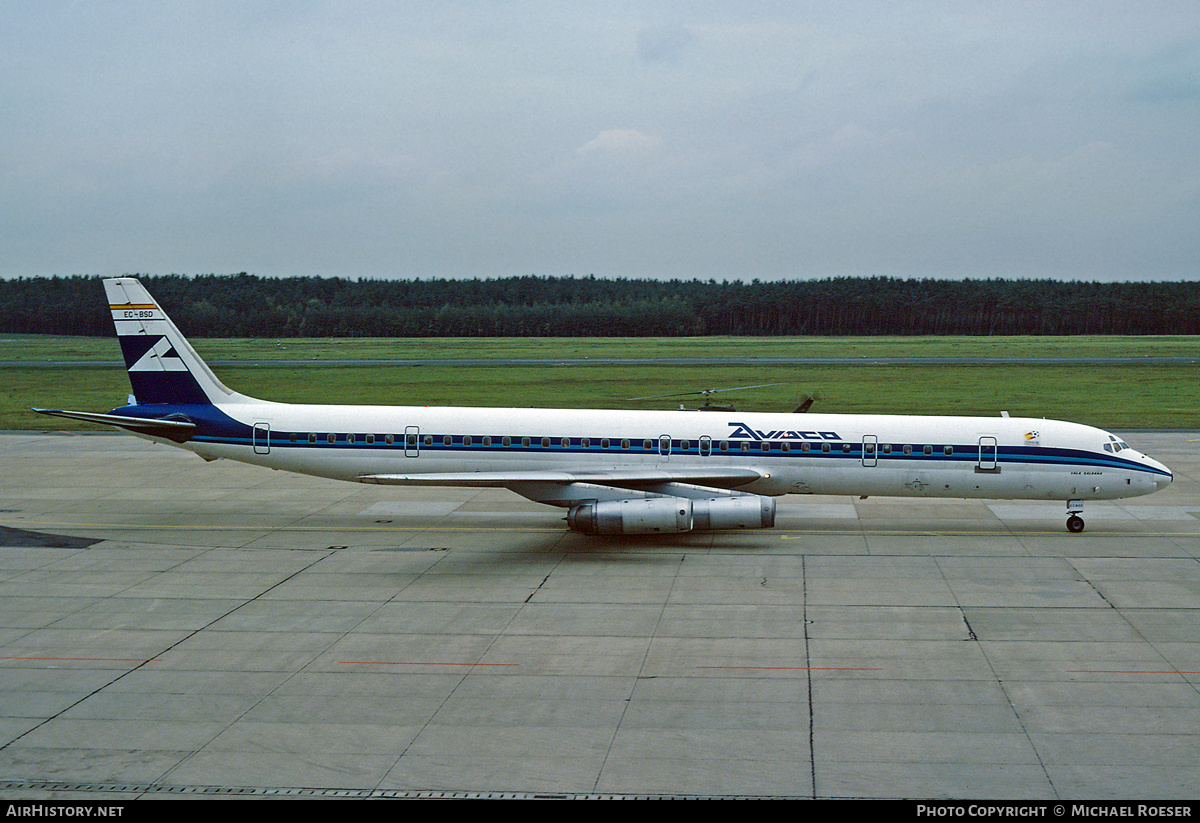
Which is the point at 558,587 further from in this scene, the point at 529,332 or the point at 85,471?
the point at 529,332

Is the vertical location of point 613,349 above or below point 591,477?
above

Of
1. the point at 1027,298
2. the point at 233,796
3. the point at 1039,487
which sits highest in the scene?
the point at 1027,298

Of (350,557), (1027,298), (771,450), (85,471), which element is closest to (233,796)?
(350,557)

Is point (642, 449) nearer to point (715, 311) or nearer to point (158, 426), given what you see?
point (158, 426)

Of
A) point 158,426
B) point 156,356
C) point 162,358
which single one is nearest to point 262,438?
point 158,426

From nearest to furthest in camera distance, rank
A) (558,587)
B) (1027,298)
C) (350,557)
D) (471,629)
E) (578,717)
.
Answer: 1. (578,717)
2. (471,629)
3. (558,587)
4. (350,557)
5. (1027,298)

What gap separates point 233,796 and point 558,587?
34.3ft

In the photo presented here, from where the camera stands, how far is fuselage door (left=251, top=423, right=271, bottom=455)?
2845cm

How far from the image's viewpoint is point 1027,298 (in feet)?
566

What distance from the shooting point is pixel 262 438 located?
93.4ft

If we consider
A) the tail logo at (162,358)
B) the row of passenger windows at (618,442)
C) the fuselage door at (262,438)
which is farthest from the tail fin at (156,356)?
the row of passenger windows at (618,442)

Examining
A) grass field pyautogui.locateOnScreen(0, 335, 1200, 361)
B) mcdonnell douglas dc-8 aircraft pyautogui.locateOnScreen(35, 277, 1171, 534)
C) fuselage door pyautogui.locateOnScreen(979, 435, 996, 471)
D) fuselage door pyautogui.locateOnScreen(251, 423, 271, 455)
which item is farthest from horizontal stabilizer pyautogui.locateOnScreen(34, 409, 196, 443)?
grass field pyautogui.locateOnScreen(0, 335, 1200, 361)

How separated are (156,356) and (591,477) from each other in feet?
44.8

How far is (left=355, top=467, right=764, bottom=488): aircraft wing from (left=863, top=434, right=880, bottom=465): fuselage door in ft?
9.33
